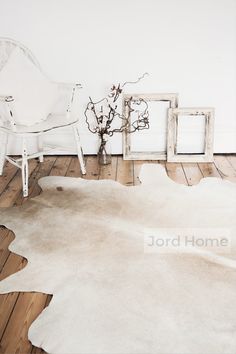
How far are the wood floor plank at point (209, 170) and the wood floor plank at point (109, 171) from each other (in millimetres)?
692

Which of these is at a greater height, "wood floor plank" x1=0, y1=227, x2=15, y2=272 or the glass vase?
the glass vase

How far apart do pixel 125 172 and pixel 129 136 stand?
0.43 m

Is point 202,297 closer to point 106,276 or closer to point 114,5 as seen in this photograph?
point 106,276

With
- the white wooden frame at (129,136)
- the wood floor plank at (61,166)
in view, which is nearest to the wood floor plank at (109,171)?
the white wooden frame at (129,136)

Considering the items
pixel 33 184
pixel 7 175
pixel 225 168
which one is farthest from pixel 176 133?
pixel 7 175

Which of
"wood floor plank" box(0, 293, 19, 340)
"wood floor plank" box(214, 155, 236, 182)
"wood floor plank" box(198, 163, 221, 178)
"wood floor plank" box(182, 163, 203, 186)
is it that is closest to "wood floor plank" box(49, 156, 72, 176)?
"wood floor plank" box(182, 163, 203, 186)

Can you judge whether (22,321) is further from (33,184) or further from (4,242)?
(33,184)

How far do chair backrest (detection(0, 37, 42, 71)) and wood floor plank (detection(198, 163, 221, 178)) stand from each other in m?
1.53

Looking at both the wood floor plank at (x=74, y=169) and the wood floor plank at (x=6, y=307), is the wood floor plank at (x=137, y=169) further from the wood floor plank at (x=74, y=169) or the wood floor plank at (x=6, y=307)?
the wood floor plank at (x=6, y=307)

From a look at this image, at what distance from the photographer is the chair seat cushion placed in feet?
9.00

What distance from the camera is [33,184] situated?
9.85ft

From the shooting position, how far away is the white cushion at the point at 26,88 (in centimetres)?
295

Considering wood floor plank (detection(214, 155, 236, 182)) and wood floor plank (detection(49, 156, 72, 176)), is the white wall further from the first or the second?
wood floor plank (detection(49, 156, 72, 176))

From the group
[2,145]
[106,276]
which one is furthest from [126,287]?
[2,145]
